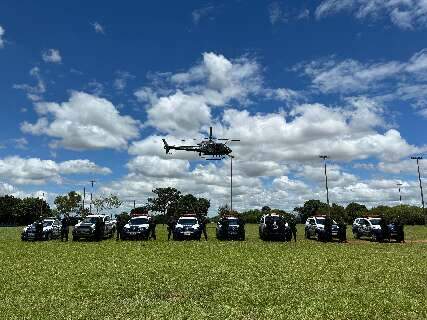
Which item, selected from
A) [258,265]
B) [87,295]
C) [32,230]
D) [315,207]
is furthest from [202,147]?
[315,207]

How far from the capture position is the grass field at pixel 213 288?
8.64m

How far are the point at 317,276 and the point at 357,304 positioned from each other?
376 cm

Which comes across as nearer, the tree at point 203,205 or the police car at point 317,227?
the police car at point 317,227

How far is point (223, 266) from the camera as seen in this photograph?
595 inches

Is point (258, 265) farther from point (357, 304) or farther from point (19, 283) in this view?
point (19, 283)

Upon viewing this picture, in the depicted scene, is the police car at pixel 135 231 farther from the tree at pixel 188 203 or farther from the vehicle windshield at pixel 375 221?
the tree at pixel 188 203

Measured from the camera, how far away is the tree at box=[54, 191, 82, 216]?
4537 inches

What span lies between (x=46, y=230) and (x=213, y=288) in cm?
2401

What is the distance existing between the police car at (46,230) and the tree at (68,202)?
85.3 m

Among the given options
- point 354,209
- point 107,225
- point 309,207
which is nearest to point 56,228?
point 107,225

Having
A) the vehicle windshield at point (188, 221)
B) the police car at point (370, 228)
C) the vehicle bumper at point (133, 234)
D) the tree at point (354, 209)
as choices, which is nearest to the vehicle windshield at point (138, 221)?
the vehicle bumper at point (133, 234)

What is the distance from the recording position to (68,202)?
115 metres

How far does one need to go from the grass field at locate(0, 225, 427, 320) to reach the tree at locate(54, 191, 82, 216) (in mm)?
102535

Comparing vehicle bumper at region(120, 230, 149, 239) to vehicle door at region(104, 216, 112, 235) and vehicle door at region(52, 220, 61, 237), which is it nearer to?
vehicle door at region(104, 216, 112, 235)
